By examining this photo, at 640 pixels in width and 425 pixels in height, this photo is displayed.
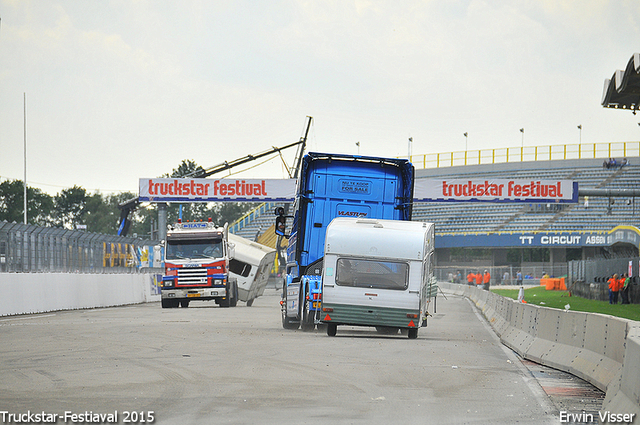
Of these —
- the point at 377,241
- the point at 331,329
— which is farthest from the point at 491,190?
the point at 331,329

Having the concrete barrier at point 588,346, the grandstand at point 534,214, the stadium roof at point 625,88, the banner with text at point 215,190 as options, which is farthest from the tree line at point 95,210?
the concrete barrier at point 588,346

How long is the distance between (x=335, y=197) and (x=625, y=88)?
1218 cm

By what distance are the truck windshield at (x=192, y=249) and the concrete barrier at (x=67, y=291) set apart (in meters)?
3.27

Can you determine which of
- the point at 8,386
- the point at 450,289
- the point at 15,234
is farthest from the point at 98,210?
the point at 8,386

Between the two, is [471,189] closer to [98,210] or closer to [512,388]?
[512,388]

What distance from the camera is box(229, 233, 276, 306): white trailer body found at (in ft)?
130

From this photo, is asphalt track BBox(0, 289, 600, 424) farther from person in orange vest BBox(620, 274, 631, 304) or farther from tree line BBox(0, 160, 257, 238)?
tree line BBox(0, 160, 257, 238)

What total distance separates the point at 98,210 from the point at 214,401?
442ft

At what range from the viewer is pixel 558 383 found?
11.3 metres

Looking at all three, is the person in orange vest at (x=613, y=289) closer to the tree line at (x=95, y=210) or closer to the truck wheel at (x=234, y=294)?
the truck wheel at (x=234, y=294)

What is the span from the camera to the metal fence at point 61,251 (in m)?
27.4

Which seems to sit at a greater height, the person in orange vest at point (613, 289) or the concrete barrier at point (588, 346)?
the concrete barrier at point (588, 346)
